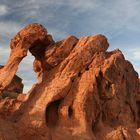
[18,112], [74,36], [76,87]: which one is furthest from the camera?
[74,36]

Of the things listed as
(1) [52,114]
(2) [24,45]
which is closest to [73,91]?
(1) [52,114]

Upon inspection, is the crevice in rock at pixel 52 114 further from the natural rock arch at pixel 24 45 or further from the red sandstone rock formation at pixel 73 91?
the natural rock arch at pixel 24 45

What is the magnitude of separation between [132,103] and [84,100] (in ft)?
19.8

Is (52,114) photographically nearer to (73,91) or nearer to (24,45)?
(73,91)

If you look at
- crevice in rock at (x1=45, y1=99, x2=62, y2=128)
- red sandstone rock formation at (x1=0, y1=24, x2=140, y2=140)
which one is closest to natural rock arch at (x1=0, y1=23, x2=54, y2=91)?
red sandstone rock formation at (x1=0, y1=24, x2=140, y2=140)

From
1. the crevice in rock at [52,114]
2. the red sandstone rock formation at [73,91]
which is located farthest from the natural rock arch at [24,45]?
the crevice in rock at [52,114]

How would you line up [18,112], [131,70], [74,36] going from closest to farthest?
[18,112] < [74,36] < [131,70]

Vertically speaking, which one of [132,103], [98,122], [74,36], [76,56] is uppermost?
[74,36]

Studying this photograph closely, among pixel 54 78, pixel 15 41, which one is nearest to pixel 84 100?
pixel 54 78

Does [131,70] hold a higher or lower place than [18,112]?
higher

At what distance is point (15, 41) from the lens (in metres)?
27.5

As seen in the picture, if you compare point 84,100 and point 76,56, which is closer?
point 84,100

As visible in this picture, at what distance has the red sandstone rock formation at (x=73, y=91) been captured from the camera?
993 inches

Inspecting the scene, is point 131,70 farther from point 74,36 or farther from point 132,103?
point 74,36
